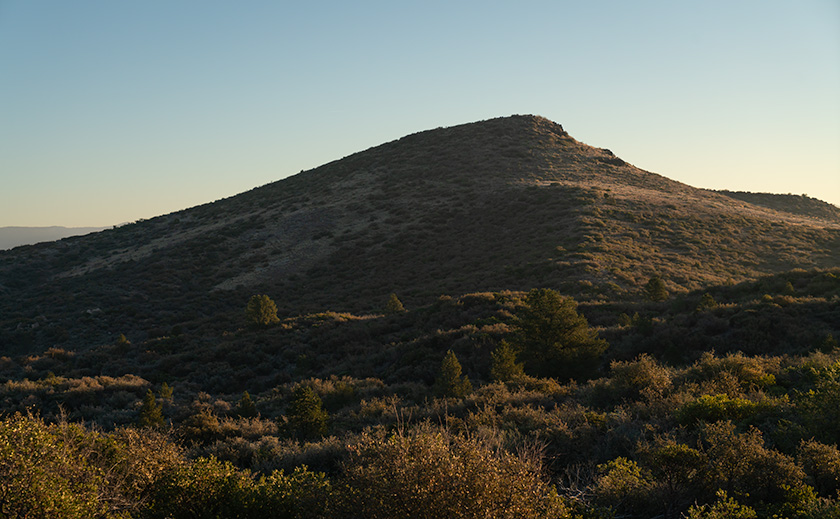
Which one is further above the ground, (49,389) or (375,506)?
(375,506)

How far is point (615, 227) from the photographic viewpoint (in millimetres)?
44656

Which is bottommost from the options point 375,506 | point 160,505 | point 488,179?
point 160,505

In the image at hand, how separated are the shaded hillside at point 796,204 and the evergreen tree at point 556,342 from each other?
64.0m

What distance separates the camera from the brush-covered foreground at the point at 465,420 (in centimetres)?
551

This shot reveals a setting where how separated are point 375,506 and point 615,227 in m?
44.1

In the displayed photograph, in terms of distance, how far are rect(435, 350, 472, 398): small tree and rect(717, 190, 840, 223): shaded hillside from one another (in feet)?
226

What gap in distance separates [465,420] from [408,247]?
37485 mm

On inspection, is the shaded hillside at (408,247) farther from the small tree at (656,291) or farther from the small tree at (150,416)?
the small tree at (150,416)

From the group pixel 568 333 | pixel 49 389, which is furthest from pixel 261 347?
pixel 568 333

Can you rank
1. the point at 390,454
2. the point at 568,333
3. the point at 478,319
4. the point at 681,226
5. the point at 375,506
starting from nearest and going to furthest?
the point at 375,506 → the point at 390,454 → the point at 568,333 → the point at 478,319 → the point at 681,226

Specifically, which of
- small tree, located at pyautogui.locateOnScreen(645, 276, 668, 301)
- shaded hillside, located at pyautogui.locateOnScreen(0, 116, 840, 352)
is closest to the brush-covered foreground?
small tree, located at pyautogui.locateOnScreen(645, 276, 668, 301)

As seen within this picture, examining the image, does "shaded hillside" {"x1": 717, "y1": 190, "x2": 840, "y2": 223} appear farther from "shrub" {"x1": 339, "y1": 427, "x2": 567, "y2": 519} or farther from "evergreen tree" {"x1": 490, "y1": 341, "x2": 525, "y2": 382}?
"shrub" {"x1": 339, "y1": 427, "x2": 567, "y2": 519}

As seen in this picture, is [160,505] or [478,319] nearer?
[160,505]

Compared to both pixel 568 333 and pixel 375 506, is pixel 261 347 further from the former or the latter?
pixel 375 506
